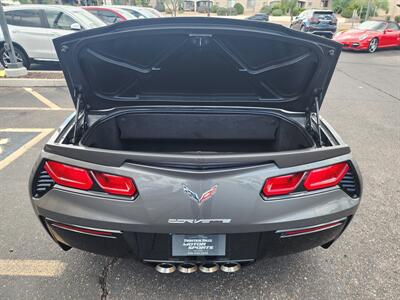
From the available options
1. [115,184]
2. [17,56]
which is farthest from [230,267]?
[17,56]

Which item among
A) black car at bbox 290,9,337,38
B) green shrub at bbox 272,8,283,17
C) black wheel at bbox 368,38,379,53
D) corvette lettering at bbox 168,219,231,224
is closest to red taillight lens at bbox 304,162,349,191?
corvette lettering at bbox 168,219,231,224

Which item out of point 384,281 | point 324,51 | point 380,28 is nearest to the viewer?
point 324,51

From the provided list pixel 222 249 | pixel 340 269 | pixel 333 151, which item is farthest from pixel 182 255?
pixel 340 269

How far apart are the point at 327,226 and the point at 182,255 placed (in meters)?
0.81

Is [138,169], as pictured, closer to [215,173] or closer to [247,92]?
[215,173]

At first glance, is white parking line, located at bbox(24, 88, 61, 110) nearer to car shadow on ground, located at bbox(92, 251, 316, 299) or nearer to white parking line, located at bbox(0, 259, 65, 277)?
white parking line, located at bbox(0, 259, 65, 277)

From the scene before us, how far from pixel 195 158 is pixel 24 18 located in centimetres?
850

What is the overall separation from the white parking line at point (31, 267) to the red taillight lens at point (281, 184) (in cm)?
155

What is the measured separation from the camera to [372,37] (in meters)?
12.9

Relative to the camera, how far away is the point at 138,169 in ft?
4.63

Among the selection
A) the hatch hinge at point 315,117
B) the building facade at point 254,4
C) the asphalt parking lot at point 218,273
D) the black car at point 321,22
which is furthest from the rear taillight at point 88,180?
the building facade at point 254,4

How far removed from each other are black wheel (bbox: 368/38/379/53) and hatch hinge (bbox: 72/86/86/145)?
14567 mm

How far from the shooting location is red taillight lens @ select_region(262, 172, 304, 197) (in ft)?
4.69

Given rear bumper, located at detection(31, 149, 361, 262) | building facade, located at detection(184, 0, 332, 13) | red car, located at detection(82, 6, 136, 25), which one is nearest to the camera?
rear bumper, located at detection(31, 149, 361, 262)
